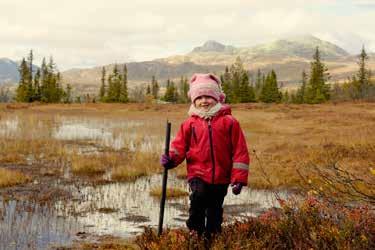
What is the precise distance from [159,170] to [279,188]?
4128 millimetres

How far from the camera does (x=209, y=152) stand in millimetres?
5977

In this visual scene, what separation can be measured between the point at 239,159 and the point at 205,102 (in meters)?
0.84

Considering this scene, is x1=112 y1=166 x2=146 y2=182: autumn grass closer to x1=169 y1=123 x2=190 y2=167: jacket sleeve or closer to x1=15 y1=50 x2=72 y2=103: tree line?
x1=169 y1=123 x2=190 y2=167: jacket sleeve

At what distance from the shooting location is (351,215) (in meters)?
5.86

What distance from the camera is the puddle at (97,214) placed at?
27.6 ft

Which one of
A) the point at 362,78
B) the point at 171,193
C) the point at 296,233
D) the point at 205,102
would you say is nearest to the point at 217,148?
the point at 205,102

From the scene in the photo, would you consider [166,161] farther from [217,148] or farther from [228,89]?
[228,89]

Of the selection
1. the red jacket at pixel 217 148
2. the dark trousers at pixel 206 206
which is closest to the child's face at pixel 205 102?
the red jacket at pixel 217 148

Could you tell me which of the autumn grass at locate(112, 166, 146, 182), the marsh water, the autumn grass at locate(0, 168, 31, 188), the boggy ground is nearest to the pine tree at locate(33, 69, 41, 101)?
the boggy ground

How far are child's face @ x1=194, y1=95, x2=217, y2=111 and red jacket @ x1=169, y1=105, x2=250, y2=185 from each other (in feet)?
0.46

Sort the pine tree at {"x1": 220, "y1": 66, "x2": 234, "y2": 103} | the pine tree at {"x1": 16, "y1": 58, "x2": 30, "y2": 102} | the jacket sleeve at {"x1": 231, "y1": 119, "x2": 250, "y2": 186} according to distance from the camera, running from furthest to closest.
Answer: the pine tree at {"x1": 220, "y1": 66, "x2": 234, "y2": 103} → the pine tree at {"x1": 16, "y1": 58, "x2": 30, "y2": 102} → the jacket sleeve at {"x1": 231, "y1": 119, "x2": 250, "y2": 186}

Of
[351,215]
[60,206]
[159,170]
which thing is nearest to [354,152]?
[159,170]

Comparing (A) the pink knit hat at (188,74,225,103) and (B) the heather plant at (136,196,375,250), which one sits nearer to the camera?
(B) the heather plant at (136,196,375,250)

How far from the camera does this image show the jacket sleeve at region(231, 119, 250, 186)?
5793mm
